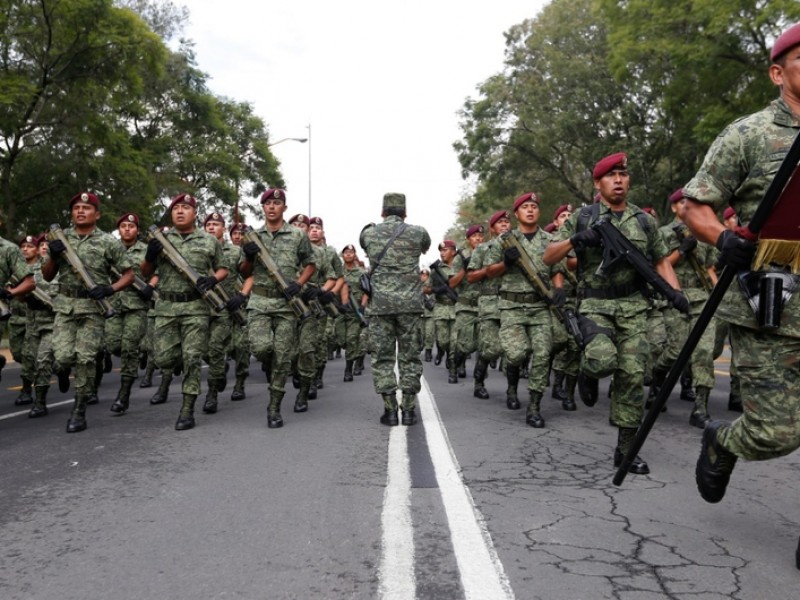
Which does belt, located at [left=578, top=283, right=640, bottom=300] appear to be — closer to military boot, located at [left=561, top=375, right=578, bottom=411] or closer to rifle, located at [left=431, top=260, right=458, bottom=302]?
military boot, located at [left=561, top=375, right=578, bottom=411]

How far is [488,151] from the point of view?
30312mm

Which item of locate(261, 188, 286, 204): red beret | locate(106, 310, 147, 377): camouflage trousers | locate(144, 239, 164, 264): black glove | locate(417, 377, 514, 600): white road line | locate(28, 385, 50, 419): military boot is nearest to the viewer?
locate(417, 377, 514, 600): white road line

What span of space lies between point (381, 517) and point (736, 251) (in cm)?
211

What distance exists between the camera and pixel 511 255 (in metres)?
6.96

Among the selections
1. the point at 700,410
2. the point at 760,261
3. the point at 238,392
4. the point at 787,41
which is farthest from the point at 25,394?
the point at 787,41

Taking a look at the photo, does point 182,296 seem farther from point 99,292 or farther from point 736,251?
point 736,251

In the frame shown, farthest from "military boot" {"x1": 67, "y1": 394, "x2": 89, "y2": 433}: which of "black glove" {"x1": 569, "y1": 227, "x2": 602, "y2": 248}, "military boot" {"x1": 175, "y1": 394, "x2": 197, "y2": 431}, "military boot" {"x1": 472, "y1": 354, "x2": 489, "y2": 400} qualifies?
"black glove" {"x1": 569, "y1": 227, "x2": 602, "y2": 248}

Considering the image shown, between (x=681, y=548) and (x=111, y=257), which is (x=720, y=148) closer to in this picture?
(x=681, y=548)

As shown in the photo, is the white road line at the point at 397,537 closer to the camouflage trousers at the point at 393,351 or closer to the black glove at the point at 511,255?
the camouflage trousers at the point at 393,351

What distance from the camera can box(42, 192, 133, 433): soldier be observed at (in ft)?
21.9

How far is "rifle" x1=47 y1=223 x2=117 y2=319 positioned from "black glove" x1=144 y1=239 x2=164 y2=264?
53 cm

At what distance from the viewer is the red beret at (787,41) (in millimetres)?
3050

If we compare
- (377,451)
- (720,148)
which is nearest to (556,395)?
(377,451)

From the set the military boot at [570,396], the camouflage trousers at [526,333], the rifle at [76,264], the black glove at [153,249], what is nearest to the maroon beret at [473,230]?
the military boot at [570,396]
